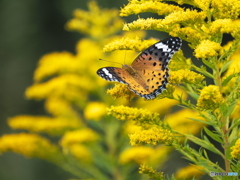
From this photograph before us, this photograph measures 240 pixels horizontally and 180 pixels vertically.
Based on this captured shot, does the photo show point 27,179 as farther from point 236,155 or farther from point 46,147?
point 236,155

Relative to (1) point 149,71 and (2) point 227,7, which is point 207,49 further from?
(1) point 149,71

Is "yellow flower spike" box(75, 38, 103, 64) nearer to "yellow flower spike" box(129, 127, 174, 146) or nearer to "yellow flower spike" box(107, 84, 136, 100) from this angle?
"yellow flower spike" box(107, 84, 136, 100)

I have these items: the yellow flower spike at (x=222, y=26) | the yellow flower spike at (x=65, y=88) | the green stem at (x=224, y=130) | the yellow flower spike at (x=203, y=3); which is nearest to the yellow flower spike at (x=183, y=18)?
the yellow flower spike at (x=203, y=3)

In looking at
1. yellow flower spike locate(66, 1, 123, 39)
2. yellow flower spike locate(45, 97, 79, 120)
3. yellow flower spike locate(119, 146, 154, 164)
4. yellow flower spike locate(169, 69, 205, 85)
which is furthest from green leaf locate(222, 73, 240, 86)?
yellow flower spike locate(45, 97, 79, 120)

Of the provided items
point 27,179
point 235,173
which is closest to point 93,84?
point 235,173

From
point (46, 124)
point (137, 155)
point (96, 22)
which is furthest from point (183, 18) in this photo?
point (96, 22)

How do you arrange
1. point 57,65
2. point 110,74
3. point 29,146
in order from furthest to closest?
point 57,65 < point 29,146 < point 110,74
